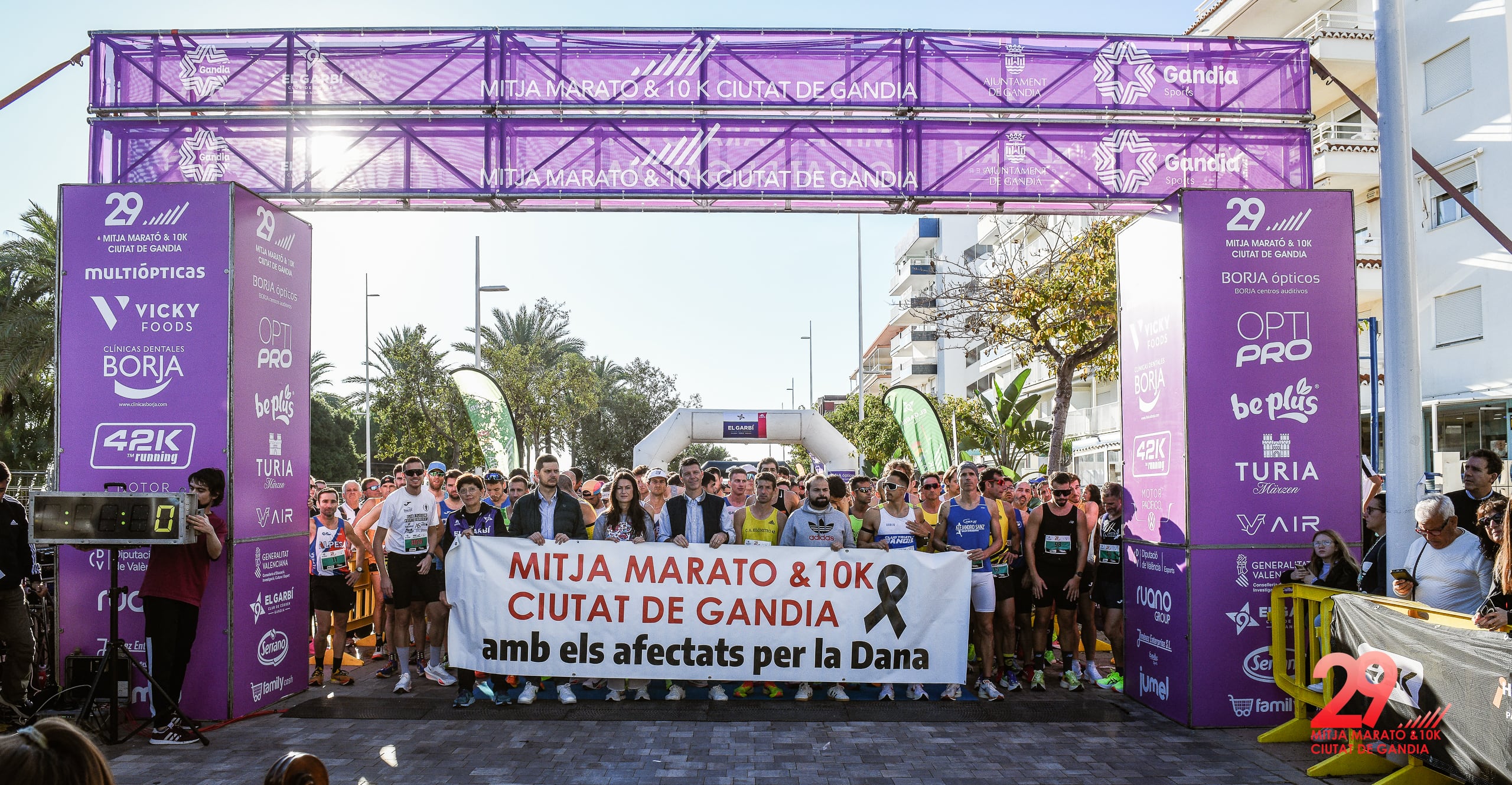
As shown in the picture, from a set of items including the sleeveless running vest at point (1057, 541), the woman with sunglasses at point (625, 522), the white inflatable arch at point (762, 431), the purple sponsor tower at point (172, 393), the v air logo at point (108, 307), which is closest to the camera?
the purple sponsor tower at point (172, 393)

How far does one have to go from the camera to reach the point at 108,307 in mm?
7773

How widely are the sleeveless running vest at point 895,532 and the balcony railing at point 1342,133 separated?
77.9 feet

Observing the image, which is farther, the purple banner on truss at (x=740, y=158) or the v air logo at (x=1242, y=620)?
the purple banner on truss at (x=740, y=158)

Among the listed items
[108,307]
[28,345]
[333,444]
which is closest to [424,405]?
[28,345]

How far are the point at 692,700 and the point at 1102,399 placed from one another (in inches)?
1544

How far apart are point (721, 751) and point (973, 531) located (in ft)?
10.7

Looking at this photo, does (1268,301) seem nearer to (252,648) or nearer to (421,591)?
(421,591)

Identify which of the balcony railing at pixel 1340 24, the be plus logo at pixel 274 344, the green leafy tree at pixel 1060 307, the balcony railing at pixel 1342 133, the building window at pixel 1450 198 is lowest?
the be plus logo at pixel 274 344

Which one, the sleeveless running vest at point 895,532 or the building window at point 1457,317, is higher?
the building window at point 1457,317

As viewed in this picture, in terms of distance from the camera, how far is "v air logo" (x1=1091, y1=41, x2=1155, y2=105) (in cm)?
936

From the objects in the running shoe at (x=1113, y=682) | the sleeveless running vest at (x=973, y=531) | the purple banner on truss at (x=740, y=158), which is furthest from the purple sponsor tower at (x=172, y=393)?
the running shoe at (x=1113, y=682)

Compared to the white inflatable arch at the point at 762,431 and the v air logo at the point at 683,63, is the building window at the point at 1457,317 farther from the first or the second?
the v air logo at the point at 683,63

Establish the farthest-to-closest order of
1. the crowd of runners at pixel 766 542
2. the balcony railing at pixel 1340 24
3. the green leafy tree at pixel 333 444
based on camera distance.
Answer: the green leafy tree at pixel 333 444 < the balcony railing at pixel 1340 24 < the crowd of runners at pixel 766 542

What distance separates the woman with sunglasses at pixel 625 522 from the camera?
27.0ft
